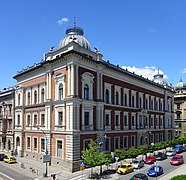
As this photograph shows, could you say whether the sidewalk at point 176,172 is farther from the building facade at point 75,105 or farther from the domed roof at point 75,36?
the domed roof at point 75,36

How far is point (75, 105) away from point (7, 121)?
30.6 metres

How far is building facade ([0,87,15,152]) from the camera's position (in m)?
61.1

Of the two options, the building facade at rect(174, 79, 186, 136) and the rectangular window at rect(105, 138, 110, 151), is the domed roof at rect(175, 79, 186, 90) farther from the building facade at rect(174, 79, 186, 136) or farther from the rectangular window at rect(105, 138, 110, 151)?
the rectangular window at rect(105, 138, 110, 151)

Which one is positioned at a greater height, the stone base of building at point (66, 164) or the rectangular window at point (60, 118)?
the rectangular window at point (60, 118)

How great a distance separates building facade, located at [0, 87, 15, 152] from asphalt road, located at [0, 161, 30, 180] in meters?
15.6

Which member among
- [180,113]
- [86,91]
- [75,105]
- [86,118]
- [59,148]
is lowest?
[59,148]

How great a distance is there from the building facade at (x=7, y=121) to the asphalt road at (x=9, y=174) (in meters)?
15.6

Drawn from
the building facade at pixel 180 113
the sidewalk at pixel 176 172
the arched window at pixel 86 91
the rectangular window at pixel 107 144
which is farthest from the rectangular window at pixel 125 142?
the building facade at pixel 180 113

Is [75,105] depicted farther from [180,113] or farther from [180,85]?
[180,85]

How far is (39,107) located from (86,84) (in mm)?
11705

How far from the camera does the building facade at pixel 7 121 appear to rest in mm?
61062

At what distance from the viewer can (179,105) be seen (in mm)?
94438

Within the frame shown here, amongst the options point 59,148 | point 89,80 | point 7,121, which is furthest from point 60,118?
point 7,121

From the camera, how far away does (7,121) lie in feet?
208
